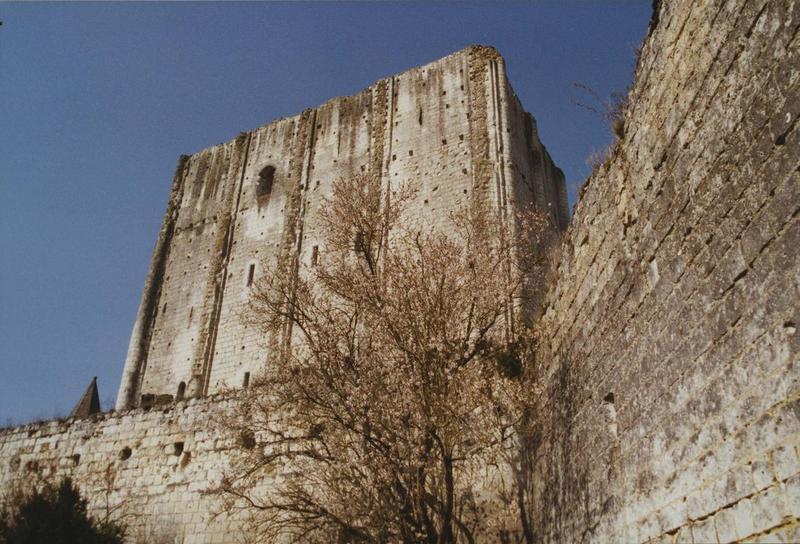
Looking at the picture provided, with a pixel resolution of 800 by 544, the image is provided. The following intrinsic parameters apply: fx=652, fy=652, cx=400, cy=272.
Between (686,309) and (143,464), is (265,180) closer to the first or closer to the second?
(143,464)

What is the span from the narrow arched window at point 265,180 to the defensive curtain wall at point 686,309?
1734 centimetres

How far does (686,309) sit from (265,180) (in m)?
21.2

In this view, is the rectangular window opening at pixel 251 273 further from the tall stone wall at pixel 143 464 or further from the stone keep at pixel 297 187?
the tall stone wall at pixel 143 464

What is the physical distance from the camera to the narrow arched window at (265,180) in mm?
23438

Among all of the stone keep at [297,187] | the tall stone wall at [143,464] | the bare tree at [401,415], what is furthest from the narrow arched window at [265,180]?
the bare tree at [401,415]

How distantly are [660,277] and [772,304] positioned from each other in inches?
52.3

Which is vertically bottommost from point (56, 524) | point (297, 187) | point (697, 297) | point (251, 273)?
point (56, 524)

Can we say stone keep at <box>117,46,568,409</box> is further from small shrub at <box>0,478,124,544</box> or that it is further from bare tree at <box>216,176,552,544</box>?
small shrub at <box>0,478,124,544</box>

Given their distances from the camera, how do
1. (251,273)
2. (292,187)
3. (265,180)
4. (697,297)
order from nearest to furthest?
(697,297) → (251,273) → (292,187) → (265,180)

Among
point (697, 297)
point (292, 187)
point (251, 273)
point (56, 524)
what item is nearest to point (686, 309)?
point (697, 297)

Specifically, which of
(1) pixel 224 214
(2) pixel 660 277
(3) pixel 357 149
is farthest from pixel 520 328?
(1) pixel 224 214

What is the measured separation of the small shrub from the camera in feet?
30.5

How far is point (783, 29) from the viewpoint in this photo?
3119mm

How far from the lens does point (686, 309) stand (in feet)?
13.0
